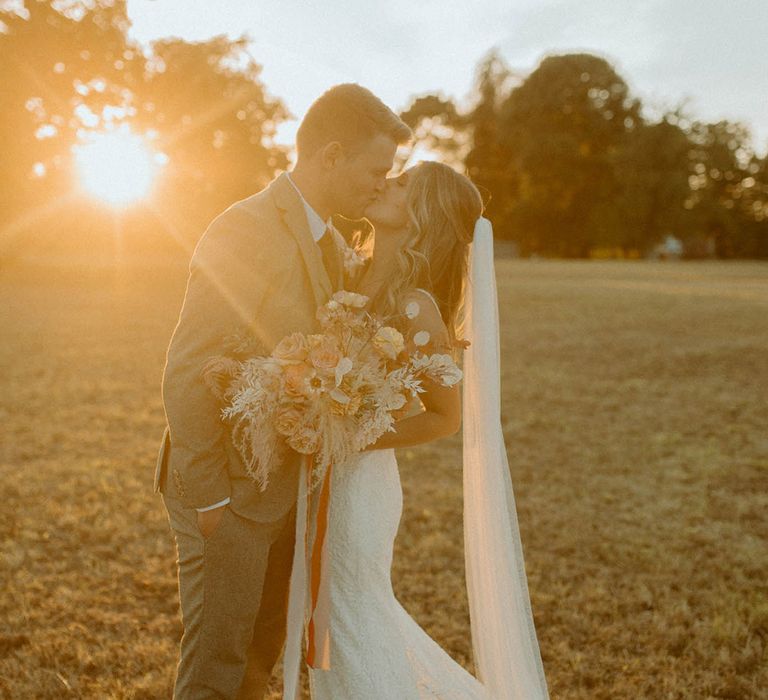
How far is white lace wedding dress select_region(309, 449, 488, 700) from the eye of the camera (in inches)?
113

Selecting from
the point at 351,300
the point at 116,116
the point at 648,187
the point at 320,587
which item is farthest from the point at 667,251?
the point at 351,300

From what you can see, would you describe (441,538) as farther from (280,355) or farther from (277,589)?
(280,355)

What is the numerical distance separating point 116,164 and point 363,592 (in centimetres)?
2934

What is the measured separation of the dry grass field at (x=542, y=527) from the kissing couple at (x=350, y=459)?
49.8 inches

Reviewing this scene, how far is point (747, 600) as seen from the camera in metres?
4.83

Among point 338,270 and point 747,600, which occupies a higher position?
point 338,270

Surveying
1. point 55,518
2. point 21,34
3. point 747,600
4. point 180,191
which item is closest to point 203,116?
point 180,191

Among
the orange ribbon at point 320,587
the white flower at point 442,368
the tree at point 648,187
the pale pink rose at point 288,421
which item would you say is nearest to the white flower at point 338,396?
the pale pink rose at point 288,421

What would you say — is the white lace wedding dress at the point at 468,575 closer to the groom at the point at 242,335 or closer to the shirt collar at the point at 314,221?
the groom at the point at 242,335

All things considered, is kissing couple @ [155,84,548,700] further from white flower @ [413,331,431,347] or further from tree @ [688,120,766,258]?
tree @ [688,120,766,258]

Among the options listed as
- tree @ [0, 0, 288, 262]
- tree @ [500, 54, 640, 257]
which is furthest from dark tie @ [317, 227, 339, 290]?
tree @ [500, 54, 640, 257]

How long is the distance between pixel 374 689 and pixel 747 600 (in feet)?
10.1

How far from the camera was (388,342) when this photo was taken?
2340mm

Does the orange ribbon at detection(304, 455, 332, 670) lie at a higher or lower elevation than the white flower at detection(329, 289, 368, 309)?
lower
